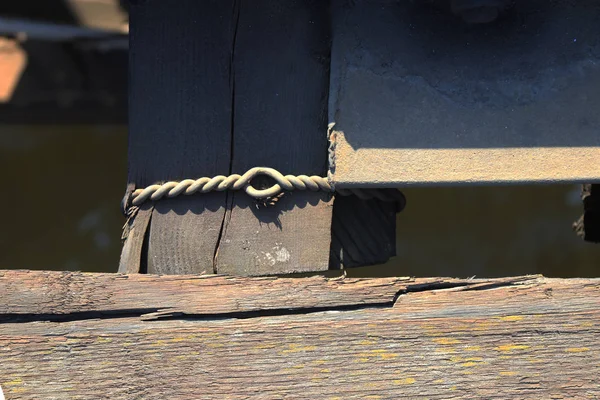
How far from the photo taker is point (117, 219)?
329 centimetres

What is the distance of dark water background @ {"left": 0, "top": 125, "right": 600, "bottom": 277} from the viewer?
3.11 meters

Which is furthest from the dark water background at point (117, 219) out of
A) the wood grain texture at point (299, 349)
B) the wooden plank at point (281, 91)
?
the wood grain texture at point (299, 349)

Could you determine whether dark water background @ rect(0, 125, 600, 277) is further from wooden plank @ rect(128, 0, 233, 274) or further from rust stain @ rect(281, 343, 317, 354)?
rust stain @ rect(281, 343, 317, 354)

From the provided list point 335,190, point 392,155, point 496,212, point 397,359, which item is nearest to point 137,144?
point 335,190

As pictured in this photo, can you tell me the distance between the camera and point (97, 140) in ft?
11.0

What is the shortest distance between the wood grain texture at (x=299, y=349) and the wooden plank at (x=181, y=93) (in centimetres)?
30

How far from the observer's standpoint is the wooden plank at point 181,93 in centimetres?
119

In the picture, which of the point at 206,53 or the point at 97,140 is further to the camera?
the point at 97,140

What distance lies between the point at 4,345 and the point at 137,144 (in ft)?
1.49

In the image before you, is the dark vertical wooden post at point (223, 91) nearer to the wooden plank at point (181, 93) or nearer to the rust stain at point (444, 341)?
the wooden plank at point (181, 93)

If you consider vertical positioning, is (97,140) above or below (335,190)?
above

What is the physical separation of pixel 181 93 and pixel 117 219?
2267mm

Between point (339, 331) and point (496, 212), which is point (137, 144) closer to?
point (339, 331)

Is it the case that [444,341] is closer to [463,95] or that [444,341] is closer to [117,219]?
[463,95]
